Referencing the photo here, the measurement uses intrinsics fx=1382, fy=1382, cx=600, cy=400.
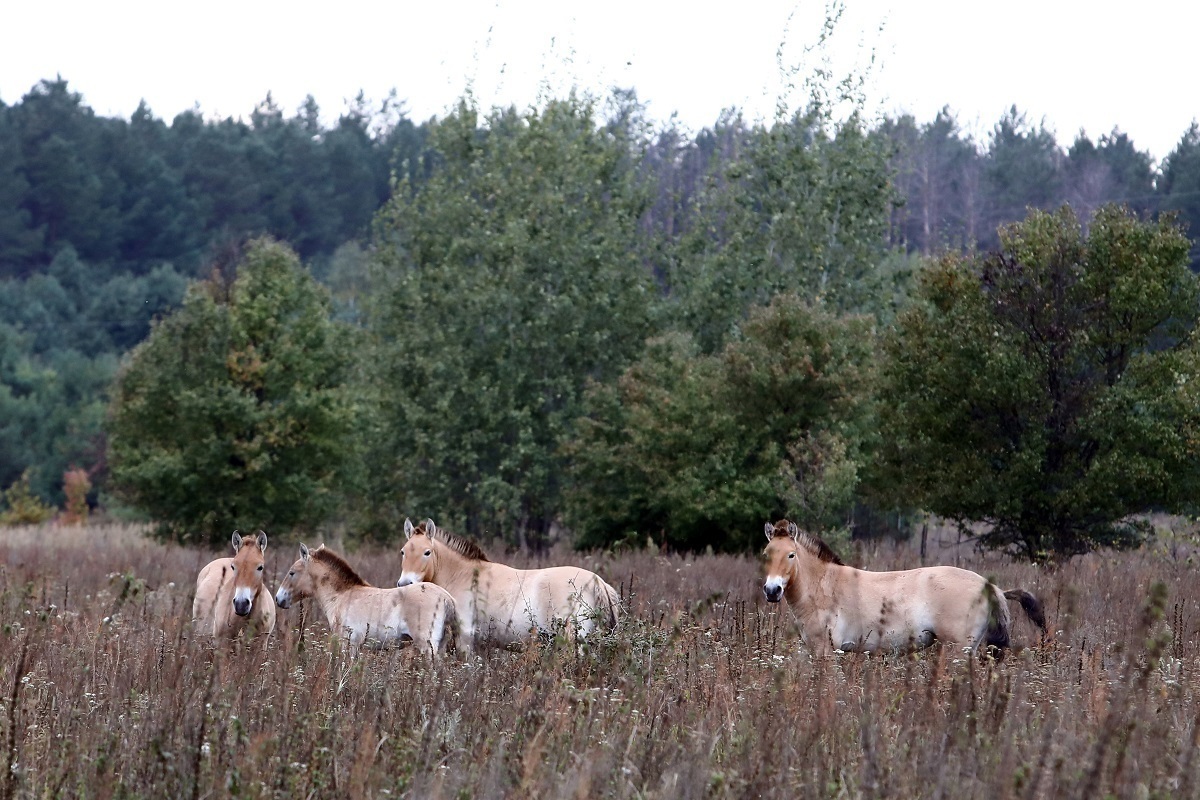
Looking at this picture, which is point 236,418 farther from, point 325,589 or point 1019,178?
point 1019,178

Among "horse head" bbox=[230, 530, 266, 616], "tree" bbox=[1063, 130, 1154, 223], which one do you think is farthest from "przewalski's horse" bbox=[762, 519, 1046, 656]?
"tree" bbox=[1063, 130, 1154, 223]

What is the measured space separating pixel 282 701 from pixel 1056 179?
2844 inches

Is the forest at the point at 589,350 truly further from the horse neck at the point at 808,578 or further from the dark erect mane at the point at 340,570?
the dark erect mane at the point at 340,570

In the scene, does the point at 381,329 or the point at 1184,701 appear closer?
the point at 1184,701

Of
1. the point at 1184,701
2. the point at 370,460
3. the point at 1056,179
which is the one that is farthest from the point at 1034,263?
the point at 1056,179

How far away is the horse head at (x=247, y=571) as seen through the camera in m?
10.6

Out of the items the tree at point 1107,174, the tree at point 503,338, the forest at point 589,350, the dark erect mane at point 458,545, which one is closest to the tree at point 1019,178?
the tree at point 1107,174

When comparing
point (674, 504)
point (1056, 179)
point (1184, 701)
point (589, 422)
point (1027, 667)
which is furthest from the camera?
point (1056, 179)

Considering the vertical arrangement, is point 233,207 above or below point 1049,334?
above

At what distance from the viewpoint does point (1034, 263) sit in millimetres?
21094

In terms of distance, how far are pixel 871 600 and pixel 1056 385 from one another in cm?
1163

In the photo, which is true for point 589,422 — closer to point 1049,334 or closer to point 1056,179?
point 1049,334

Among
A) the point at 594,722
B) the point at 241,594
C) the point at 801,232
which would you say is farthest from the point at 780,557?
the point at 801,232

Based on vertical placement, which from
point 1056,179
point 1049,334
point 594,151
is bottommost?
point 1049,334
